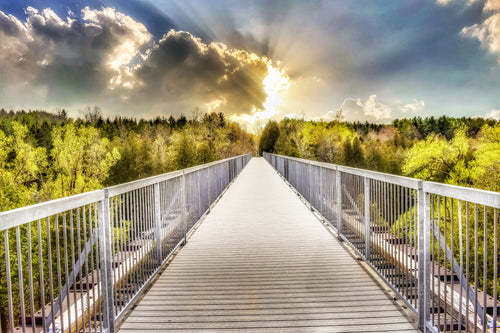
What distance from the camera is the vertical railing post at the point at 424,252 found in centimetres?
278

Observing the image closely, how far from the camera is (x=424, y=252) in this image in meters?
2.79

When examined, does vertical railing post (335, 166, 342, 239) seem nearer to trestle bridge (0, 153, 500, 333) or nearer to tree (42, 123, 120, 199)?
trestle bridge (0, 153, 500, 333)

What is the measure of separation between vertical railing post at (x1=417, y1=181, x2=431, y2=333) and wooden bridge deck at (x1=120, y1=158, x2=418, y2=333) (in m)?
0.23

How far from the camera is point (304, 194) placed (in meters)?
10.5

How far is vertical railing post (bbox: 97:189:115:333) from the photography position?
2.77 m

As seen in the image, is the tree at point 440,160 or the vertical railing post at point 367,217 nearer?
the vertical railing post at point 367,217

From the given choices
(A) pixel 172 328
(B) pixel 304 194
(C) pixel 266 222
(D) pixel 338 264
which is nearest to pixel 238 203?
(B) pixel 304 194

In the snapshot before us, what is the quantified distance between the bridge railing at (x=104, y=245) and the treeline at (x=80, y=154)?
25727mm

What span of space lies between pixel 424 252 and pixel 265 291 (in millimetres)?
1749

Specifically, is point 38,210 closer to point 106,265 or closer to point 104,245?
point 104,245

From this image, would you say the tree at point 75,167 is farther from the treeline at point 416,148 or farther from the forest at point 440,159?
the treeline at point 416,148

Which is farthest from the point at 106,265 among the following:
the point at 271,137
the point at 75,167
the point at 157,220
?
the point at 271,137

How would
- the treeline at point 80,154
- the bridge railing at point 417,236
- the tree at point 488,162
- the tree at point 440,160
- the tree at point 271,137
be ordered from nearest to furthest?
the bridge railing at point 417,236 → the tree at point 488,162 → the tree at point 440,160 → the treeline at point 80,154 → the tree at point 271,137

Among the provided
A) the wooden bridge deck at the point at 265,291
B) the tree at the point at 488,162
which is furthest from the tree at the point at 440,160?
the wooden bridge deck at the point at 265,291
